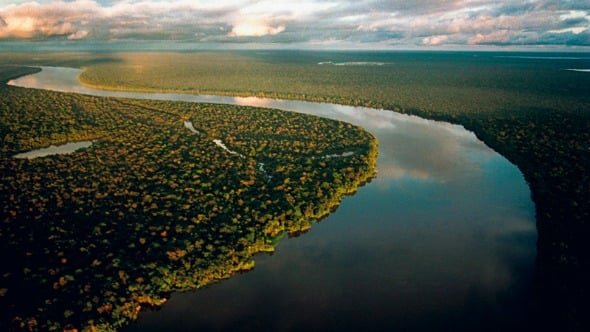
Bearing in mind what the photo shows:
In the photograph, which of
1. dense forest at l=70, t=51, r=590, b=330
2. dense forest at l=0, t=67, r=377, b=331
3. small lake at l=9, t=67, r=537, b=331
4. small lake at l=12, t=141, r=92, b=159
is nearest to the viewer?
small lake at l=9, t=67, r=537, b=331

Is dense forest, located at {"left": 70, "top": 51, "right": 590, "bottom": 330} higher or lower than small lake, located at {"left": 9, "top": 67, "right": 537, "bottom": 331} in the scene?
higher

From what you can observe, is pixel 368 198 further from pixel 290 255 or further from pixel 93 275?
pixel 93 275

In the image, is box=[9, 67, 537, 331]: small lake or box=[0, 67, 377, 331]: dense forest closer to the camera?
box=[9, 67, 537, 331]: small lake

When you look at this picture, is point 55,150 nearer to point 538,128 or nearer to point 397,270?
point 397,270

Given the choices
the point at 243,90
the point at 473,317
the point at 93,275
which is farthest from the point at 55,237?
the point at 243,90

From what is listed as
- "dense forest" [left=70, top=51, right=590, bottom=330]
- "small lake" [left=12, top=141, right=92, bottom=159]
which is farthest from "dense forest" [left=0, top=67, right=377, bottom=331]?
"dense forest" [left=70, top=51, right=590, bottom=330]

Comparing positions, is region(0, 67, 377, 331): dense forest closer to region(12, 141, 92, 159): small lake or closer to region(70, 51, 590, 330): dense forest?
region(12, 141, 92, 159): small lake

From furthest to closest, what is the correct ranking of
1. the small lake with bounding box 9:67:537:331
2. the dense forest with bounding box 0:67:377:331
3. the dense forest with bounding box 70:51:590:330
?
the dense forest with bounding box 70:51:590:330, the dense forest with bounding box 0:67:377:331, the small lake with bounding box 9:67:537:331
